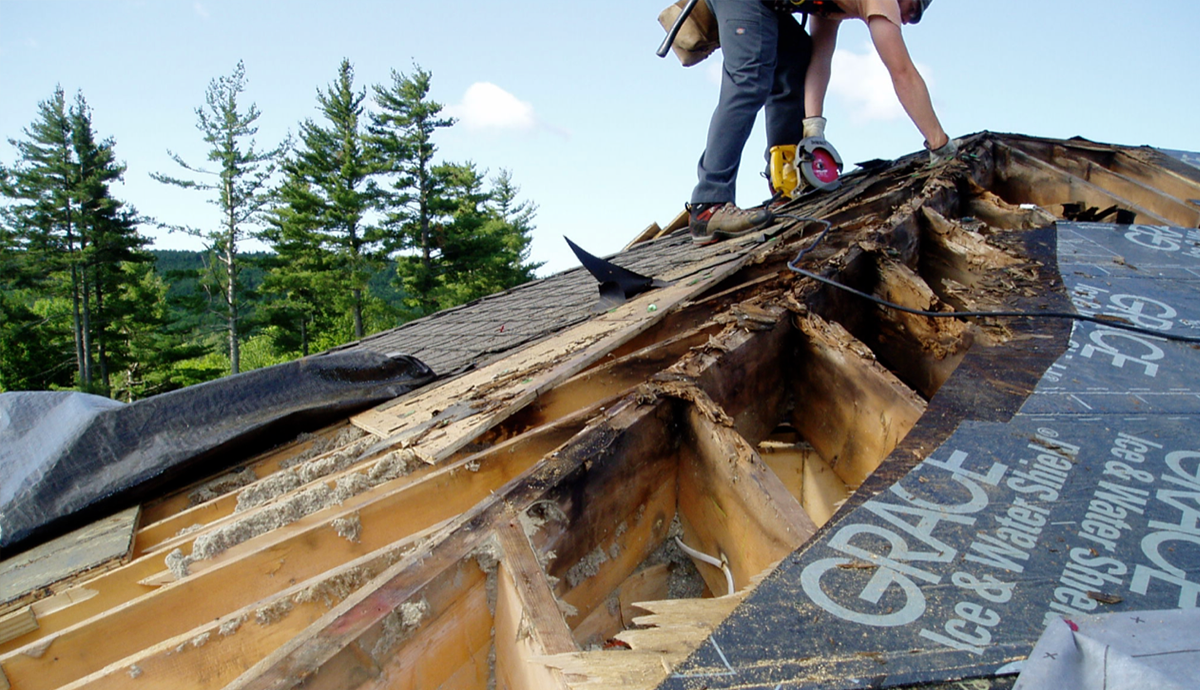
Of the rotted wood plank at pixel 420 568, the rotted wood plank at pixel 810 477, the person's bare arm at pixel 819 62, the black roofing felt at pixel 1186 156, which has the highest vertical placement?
the person's bare arm at pixel 819 62

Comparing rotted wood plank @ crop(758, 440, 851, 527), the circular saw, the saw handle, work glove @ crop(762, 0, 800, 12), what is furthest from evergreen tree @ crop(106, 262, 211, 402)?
rotted wood plank @ crop(758, 440, 851, 527)

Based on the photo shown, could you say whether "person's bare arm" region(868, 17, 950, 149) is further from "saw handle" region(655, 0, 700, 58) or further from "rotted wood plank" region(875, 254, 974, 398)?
"rotted wood plank" region(875, 254, 974, 398)

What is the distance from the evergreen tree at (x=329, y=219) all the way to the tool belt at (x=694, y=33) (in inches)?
1149

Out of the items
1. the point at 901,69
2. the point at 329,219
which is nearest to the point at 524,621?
the point at 901,69

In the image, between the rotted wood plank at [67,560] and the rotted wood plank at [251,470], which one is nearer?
the rotted wood plank at [67,560]

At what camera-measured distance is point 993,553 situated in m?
1.11

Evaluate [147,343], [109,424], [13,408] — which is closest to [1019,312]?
[109,424]

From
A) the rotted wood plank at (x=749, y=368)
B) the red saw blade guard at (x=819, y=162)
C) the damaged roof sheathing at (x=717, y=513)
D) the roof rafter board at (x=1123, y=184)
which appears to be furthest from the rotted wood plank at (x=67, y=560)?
the roof rafter board at (x=1123, y=184)

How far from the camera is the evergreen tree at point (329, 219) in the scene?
101 ft

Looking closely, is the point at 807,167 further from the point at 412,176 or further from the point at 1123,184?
the point at 412,176

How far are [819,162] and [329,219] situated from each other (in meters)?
30.4

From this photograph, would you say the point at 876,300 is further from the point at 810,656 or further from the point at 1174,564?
the point at 810,656

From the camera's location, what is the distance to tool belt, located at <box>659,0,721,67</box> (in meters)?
4.41

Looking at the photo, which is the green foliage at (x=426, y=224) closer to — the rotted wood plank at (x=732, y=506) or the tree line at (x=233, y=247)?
the tree line at (x=233, y=247)
